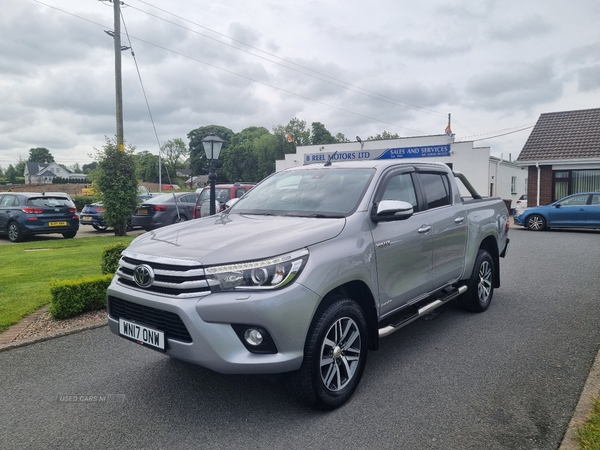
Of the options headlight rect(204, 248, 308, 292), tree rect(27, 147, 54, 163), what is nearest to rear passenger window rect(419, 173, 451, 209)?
headlight rect(204, 248, 308, 292)

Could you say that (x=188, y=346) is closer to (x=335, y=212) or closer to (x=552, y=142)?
(x=335, y=212)

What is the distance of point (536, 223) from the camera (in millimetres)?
17219

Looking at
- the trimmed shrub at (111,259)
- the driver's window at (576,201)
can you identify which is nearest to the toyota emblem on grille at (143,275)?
the trimmed shrub at (111,259)

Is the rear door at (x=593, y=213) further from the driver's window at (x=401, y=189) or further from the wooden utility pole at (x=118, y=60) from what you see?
the wooden utility pole at (x=118, y=60)

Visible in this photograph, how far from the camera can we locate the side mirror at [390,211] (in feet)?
12.0

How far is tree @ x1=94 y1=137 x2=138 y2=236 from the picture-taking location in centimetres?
1503

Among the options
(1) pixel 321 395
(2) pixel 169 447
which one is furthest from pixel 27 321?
(1) pixel 321 395

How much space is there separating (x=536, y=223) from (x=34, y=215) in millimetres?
17269

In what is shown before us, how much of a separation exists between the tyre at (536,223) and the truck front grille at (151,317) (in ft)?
56.1

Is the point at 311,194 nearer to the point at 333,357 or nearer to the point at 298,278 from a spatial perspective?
the point at 298,278

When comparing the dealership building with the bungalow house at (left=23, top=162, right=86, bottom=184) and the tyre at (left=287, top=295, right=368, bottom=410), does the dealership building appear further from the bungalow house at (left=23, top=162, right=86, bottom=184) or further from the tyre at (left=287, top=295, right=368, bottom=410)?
the bungalow house at (left=23, top=162, right=86, bottom=184)

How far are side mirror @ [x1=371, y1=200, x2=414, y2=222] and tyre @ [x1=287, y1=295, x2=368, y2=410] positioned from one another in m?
0.75

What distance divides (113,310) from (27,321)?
2.68 meters

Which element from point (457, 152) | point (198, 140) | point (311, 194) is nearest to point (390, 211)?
point (311, 194)
